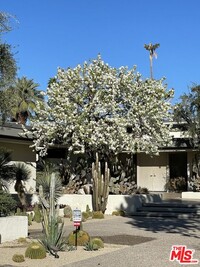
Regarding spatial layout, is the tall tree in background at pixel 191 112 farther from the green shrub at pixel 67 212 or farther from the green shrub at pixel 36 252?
the green shrub at pixel 36 252

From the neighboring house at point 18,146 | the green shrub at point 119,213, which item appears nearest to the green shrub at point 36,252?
the green shrub at point 119,213

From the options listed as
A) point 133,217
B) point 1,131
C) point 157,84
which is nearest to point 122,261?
point 133,217

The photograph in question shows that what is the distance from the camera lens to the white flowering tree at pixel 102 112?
22.3m

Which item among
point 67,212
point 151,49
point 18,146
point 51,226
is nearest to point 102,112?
point 18,146

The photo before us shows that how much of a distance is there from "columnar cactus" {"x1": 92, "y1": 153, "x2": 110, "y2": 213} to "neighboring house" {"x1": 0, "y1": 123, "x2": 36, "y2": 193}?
4431mm

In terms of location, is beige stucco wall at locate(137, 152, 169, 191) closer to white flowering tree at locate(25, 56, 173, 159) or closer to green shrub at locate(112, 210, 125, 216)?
white flowering tree at locate(25, 56, 173, 159)

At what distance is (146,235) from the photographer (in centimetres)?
1306

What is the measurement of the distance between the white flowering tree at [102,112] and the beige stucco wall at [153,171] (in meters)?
6.58

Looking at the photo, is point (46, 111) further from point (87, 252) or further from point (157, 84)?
point (87, 252)

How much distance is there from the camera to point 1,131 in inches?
823

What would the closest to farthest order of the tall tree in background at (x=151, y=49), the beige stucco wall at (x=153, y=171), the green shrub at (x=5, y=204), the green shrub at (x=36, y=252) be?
the green shrub at (x=36, y=252)
the green shrub at (x=5, y=204)
the beige stucco wall at (x=153, y=171)
the tall tree in background at (x=151, y=49)

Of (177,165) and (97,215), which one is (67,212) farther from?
(177,165)

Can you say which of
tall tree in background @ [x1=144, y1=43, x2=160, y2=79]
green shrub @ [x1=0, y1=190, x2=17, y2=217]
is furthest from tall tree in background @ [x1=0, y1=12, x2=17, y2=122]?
tall tree in background @ [x1=144, y1=43, x2=160, y2=79]

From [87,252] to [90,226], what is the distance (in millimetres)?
5304
